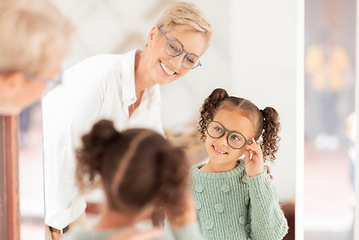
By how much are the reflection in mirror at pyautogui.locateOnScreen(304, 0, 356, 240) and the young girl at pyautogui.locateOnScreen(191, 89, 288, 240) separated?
41 centimetres

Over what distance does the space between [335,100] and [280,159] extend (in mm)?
393

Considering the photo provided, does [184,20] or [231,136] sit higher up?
[184,20]

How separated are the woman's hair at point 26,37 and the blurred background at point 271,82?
53cm

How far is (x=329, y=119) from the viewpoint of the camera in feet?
7.61

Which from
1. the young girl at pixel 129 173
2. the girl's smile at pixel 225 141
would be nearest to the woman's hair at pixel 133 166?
the young girl at pixel 129 173

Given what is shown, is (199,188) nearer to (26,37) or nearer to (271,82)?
(271,82)

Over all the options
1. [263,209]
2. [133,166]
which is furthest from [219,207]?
[133,166]

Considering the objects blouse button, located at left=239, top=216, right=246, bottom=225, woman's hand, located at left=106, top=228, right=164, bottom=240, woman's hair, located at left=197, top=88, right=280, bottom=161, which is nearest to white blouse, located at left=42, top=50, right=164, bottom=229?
woman's hair, located at left=197, top=88, right=280, bottom=161

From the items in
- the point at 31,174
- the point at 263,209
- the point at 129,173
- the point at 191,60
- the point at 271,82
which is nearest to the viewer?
the point at 129,173

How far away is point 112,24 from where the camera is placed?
2.07 metres

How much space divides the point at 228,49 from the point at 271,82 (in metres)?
0.26

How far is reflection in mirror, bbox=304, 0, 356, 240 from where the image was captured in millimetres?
2250

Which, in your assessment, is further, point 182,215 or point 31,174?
point 31,174

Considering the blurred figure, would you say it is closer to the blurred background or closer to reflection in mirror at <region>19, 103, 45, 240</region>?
the blurred background
